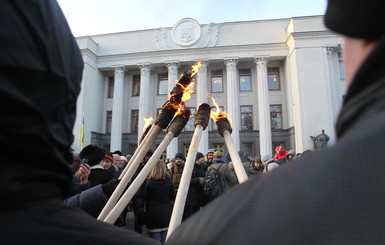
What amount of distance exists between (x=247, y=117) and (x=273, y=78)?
179 inches

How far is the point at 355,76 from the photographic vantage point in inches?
19.9

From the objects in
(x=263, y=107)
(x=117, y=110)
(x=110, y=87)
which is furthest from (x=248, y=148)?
(x=110, y=87)

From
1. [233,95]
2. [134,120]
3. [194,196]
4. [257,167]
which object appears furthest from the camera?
[134,120]

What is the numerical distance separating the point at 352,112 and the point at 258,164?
6364 mm

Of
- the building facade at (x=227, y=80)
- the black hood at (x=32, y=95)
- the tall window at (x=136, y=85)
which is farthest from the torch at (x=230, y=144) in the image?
the tall window at (x=136, y=85)

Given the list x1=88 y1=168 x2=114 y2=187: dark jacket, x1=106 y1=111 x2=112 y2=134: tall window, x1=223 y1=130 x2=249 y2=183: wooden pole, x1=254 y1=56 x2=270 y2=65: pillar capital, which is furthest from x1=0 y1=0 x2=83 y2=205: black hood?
x1=106 y1=111 x2=112 y2=134: tall window

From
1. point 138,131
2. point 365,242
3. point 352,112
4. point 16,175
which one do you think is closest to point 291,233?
point 365,242

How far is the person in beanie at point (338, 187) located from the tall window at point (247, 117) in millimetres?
24191

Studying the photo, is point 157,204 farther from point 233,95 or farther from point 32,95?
point 233,95

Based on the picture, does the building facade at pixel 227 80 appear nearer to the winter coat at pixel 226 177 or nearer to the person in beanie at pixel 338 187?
the winter coat at pixel 226 177

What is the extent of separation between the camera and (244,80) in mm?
25484

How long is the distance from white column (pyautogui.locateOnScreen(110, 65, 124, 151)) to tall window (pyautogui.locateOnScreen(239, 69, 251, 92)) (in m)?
11.3

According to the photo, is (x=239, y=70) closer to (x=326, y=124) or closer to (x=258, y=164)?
(x=326, y=124)

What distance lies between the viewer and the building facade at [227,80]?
2223cm
